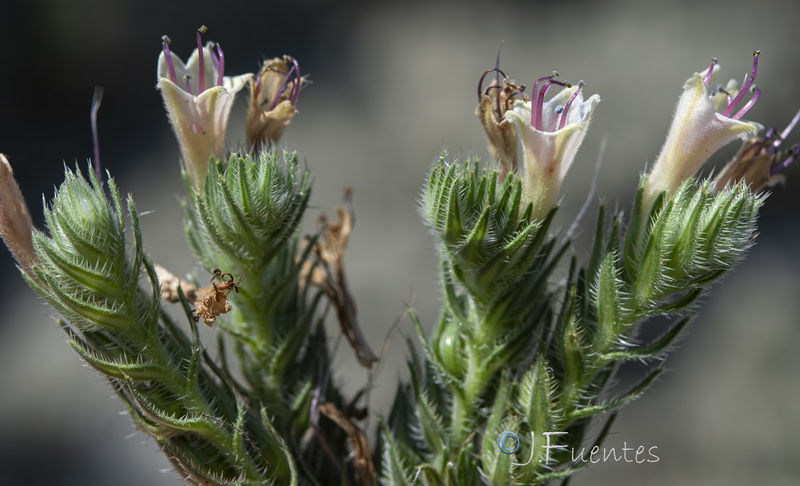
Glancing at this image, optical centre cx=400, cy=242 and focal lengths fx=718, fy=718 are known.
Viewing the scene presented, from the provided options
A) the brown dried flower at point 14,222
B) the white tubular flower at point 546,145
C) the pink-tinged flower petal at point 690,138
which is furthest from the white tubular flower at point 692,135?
the brown dried flower at point 14,222

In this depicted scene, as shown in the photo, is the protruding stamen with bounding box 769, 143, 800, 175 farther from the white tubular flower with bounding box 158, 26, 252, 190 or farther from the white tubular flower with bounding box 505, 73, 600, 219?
the white tubular flower with bounding box 158, 26, 252, 190

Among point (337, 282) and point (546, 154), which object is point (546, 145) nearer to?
point (546, 154)

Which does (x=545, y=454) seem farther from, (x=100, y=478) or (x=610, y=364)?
(x=100, y=478)

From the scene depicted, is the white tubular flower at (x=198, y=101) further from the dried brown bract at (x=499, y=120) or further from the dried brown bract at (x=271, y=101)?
the dried brown bract at (x=499, y=120)

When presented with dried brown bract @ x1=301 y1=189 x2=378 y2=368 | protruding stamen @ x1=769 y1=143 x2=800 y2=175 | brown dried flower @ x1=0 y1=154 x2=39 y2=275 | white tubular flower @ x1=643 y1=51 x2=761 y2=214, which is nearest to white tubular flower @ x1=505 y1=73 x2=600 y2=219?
white tubular flower @ x1=643 y1=51 x2=761 y2=214

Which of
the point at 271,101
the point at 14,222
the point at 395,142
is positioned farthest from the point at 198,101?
the point at 395,142

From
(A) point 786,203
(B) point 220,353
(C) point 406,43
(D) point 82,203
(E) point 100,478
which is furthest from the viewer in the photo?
(C) point 406,43

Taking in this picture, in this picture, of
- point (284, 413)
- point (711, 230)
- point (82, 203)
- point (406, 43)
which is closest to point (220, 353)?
point (284, 413)
